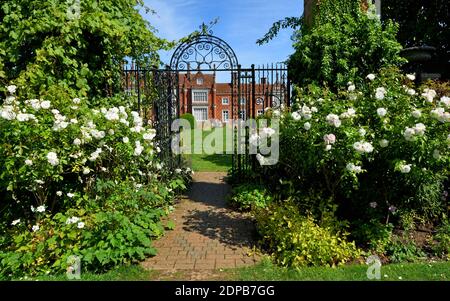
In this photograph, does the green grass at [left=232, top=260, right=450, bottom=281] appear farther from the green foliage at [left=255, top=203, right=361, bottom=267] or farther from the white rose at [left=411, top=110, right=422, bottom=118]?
the white rose at [left=411, top=110, right=422, bottom=118]

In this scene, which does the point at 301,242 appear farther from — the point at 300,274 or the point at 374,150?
the point at 374,150

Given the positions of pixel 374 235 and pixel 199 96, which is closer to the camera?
pixel 374 235

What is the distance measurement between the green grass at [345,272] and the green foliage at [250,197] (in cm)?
156

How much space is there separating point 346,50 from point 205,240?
3750 mm

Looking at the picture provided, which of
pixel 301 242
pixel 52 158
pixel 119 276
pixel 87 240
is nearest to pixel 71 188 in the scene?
pixel 52 158

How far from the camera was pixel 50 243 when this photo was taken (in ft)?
12.2

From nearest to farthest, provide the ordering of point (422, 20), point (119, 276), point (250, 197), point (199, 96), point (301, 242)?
point (119, 276) < point (301, 242) < point (250, 197) < point (422, 20) < point (199, 96)

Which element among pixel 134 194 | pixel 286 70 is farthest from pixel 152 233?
pixel 286 70

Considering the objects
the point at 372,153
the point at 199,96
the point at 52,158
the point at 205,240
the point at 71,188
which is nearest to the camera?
the point at 52,158

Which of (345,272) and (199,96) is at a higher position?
(199,96)

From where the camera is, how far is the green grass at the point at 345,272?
3502mm

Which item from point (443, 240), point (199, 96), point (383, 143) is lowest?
point (443, 240)

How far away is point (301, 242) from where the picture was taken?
380cm
